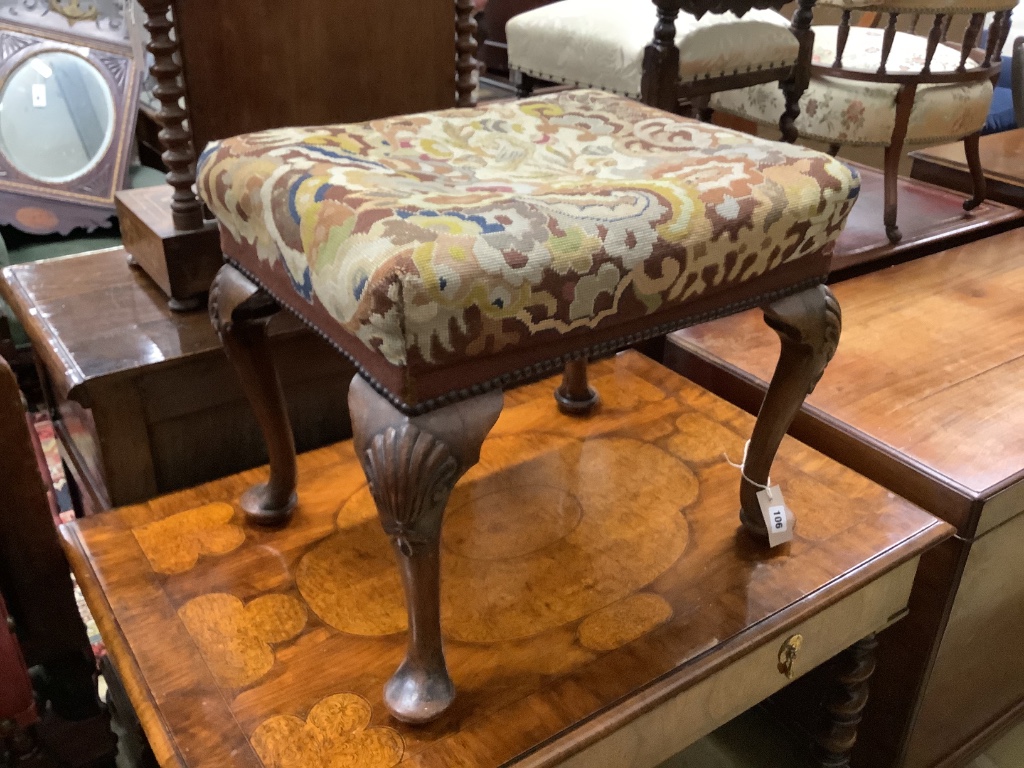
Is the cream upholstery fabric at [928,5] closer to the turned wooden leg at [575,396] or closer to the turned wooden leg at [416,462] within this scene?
the turned wooden leg at [575,396]

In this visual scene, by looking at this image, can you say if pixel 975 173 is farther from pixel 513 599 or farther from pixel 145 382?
pixel 145 382

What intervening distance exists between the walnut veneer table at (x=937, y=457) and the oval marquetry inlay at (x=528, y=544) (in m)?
0.23

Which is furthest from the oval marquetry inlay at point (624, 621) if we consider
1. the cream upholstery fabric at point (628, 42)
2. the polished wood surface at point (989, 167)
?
the polished wood surface at point (989, 167)

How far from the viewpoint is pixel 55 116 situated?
2.07m

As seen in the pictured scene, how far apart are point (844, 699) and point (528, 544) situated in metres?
0.38

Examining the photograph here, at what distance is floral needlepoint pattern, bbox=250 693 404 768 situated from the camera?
0.66 meters

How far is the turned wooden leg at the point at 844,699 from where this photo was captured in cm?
94

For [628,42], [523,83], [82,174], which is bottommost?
[82,174]

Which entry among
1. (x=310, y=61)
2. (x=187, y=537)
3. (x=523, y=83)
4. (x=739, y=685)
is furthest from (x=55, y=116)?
(x=739, y=685)

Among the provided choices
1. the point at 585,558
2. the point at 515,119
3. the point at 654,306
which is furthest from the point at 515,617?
the point at 515,119

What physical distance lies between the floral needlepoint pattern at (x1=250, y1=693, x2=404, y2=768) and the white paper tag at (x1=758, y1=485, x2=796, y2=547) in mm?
413

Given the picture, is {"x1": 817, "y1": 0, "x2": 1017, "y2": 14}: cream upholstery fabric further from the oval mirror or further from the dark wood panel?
the oval mirror

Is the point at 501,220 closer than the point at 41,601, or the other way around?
the point at 501,220

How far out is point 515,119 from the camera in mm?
860
